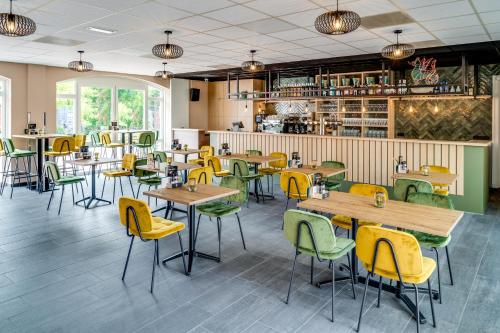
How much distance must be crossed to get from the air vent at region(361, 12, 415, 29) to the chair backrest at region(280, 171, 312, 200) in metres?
2.29

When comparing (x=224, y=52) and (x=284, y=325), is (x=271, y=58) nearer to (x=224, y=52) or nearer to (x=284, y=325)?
(x=224, y=52)

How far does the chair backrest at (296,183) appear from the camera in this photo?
5.25 metres

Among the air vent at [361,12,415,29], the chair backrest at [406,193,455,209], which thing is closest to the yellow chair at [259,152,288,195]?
the air vent at [361,12,415,29]

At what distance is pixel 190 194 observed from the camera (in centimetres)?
400

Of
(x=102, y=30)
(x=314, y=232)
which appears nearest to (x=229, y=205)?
(x=314, y=232)

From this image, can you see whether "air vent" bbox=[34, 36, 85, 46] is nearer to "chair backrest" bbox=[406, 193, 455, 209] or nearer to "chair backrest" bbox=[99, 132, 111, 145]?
"chair backrest" bbox=[99, 132, 111, 145]

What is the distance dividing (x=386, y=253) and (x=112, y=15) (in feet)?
14.6

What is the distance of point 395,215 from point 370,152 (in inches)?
185

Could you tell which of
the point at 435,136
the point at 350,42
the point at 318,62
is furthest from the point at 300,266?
the point at 435,136

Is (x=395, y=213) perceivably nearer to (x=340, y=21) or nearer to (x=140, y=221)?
(x=340, y=21)

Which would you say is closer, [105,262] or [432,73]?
[105,262]

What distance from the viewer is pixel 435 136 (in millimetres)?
9797

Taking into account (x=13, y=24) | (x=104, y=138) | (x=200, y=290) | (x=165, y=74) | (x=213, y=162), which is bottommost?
(x=200, y=290)

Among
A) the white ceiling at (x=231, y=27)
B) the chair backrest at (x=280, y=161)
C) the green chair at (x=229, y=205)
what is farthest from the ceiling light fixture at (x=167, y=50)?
the chair backrest at (x=280, y=161)
